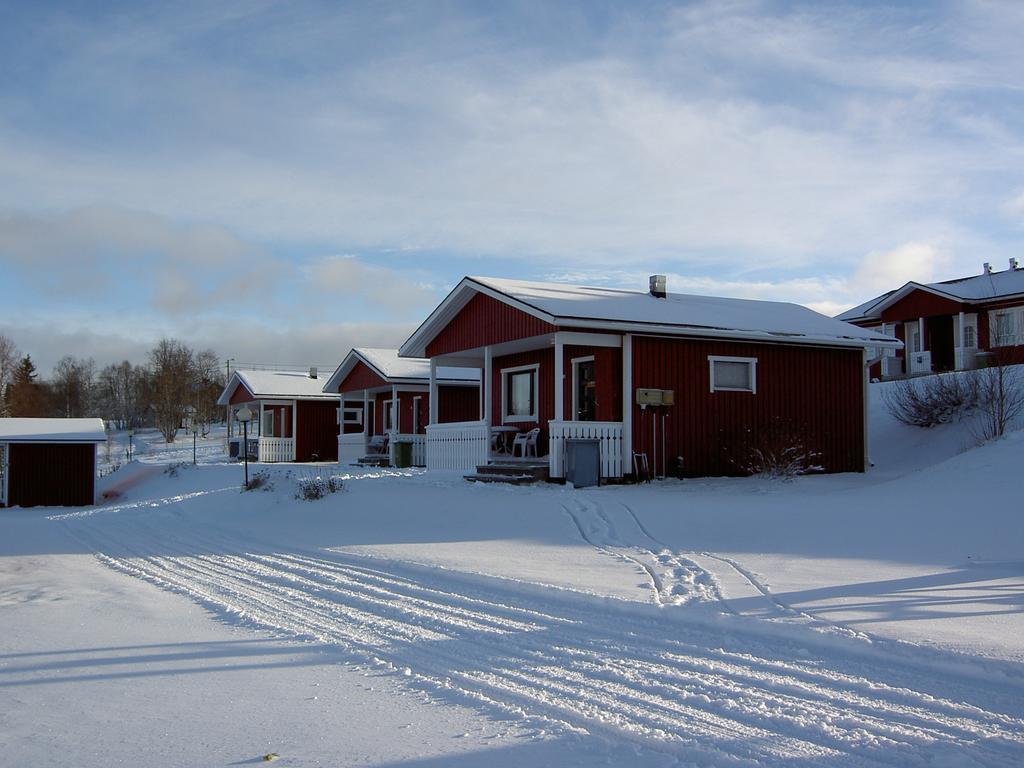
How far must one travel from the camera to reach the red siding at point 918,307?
3481 cm

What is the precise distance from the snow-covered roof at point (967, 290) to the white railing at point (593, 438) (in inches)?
814

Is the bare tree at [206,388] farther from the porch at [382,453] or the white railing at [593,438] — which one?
the white railing at [593,438]

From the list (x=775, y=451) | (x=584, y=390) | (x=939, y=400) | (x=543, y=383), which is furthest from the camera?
(x=939, y=400)

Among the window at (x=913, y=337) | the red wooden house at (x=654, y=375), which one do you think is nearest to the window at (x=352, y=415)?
the red wooden house at (x=654, y=375)

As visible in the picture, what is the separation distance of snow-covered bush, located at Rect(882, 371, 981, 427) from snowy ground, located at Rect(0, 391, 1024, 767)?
31.5ft

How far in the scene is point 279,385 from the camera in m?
40.0

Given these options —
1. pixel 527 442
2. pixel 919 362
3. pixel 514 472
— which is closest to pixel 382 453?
pixel 527 442

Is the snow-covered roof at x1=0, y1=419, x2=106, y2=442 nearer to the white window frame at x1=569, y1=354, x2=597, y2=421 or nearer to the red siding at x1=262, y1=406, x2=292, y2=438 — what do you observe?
the red siding at x1=262, y1=406, x2=292, y2=438

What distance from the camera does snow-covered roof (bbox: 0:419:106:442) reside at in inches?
1184

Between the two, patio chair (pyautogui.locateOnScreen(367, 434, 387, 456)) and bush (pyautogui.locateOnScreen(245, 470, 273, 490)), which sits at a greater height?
patio chair (pyautogui.locateOnScreen(367, 434, 387, 456))

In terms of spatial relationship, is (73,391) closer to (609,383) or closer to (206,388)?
(206,388)

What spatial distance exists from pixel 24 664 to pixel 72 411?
99925 mm

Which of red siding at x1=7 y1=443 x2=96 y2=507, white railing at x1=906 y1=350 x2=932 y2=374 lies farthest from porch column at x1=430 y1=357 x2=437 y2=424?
white railing at x1=906 y1=350 x2=932 y2=374

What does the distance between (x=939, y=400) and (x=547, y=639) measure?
2078 cm
